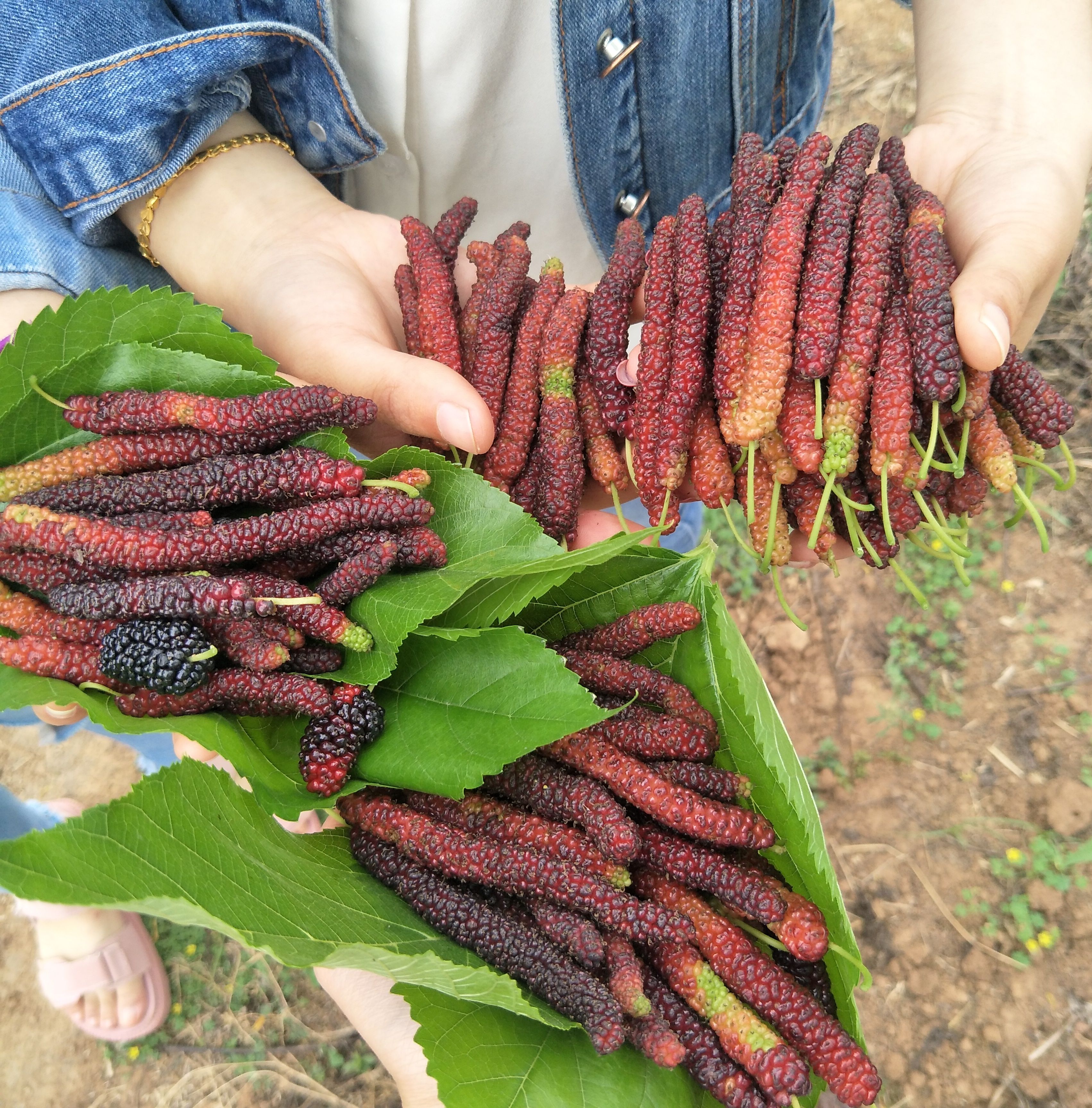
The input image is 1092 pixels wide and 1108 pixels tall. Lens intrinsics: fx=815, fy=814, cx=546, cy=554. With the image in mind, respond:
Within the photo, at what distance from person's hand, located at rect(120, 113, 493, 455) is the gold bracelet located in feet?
0.04

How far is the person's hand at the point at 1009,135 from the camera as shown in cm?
147

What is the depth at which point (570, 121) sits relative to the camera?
1814 millimetres

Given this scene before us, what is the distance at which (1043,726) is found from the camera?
2742 millimetres

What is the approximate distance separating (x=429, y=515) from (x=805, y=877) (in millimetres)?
846

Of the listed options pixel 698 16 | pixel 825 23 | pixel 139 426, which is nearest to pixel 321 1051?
pixel 139 426

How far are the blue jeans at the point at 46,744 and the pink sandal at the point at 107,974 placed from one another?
25cm

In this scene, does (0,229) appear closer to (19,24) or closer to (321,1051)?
(19,24)

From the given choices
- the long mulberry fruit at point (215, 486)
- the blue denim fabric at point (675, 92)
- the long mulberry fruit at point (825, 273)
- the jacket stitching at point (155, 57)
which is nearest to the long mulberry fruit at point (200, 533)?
the long mulberry fruit at point (215, 486)

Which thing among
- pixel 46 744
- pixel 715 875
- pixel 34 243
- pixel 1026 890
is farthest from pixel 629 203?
pixel 46 744

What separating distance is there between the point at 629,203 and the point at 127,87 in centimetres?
109

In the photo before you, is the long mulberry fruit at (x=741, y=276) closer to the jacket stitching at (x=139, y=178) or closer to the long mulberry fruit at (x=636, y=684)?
the long mulberry fruit at (x=636, y=684)

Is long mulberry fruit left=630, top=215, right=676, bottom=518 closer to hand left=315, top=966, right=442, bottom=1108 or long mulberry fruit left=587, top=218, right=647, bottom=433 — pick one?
long mulberry fruit left=587, top=218, right=647, bottom=433

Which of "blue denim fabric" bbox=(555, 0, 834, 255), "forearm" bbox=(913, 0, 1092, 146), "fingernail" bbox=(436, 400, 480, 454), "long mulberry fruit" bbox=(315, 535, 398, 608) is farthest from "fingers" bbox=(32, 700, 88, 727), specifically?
"forearm" bbox=(913, 0, 1092, 146)

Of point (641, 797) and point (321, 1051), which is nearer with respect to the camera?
point (641, 797)
